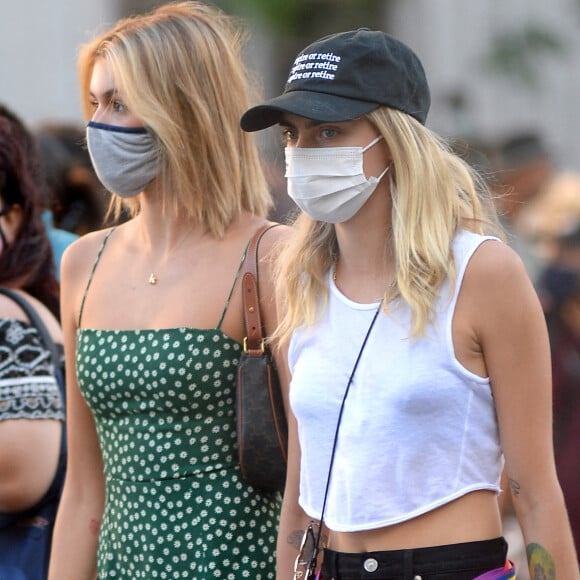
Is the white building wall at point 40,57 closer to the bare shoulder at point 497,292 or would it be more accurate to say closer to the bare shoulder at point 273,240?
the bare shoulder at point 273,240

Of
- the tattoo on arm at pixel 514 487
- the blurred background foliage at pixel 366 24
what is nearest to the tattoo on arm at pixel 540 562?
the tattoo on arm at pixel 514 487

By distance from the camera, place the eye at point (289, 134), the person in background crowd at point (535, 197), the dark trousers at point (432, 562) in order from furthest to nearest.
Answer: the person in background crowd at point (535, 197) → the eye at point (289, 134) → the dark trousers at point (432, 562)

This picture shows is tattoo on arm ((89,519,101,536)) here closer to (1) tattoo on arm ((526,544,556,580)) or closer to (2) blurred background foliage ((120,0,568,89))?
(1) tattoo on arm ((526,544,556,580))

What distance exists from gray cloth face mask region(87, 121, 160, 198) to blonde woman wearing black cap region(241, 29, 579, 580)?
453 mm

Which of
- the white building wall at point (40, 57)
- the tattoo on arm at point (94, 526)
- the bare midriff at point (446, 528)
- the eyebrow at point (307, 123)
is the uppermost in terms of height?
the eyebrow at point (307, 123)

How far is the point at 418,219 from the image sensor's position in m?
2.71

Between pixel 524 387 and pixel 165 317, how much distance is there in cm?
97

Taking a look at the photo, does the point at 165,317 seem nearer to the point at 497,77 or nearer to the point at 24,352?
the point at 24,352

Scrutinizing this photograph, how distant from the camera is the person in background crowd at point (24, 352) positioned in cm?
358

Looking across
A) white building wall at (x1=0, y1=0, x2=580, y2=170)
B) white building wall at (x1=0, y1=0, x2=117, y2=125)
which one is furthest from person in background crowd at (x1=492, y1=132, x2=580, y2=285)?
white building wall at (x1=0, y1=0, x2=117, y2=125)

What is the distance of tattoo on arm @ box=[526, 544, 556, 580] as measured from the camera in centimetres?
261

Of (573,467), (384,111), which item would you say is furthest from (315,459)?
(573,467)

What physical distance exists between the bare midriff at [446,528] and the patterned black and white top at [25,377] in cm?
133

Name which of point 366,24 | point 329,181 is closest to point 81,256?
point 329,181
